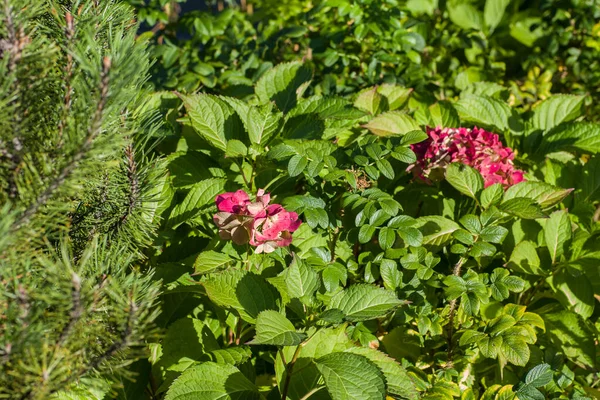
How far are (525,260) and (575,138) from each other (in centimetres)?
63

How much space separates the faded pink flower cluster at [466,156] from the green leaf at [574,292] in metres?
0.33

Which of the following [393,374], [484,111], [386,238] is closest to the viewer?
[393,374]

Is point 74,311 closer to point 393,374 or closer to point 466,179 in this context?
point 393,374

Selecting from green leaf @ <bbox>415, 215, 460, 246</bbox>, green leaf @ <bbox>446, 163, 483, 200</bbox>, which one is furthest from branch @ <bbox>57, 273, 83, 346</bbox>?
green leaf @ <bbox>446, 163, 483, 200</bbox>

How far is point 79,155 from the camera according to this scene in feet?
3.35

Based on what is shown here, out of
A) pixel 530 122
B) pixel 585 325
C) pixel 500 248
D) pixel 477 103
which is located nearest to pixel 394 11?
pixel 477 103

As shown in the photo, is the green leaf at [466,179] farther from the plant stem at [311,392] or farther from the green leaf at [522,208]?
the plant stem at [311,392]

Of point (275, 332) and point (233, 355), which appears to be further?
point (233, 355)

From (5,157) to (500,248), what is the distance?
1530mm

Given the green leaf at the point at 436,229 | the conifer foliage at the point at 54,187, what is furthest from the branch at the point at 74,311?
the green leaf at the point at 436,229

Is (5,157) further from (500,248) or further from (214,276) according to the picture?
(500,248)

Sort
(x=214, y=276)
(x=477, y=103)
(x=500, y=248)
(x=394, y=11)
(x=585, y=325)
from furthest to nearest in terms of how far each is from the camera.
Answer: (x=394, y=11) < (x=477, y=103) < (x=500, y=248) < (x=585, y=325) < (x=214, y=276)

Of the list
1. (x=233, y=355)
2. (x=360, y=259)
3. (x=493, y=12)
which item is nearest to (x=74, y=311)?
(x=233, y=355)

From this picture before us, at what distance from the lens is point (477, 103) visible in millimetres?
2396
